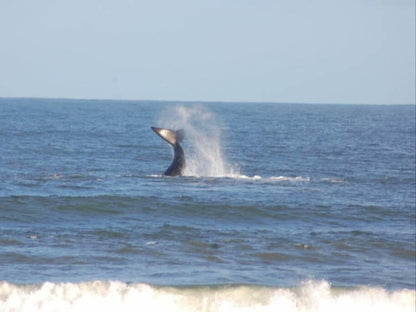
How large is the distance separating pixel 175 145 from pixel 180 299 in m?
16.3

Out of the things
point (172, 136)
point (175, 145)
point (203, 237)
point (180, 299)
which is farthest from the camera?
point (172, 136)

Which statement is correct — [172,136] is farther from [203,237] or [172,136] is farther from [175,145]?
[203,237]

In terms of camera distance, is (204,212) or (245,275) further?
(204,212)

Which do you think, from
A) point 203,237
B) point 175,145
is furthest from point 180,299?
point 175,145

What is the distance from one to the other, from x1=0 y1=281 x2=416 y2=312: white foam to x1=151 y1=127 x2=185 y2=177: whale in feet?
50.9

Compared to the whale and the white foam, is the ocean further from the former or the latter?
the whale

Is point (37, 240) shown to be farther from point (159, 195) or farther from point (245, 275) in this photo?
point (159, 195)

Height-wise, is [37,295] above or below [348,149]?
below

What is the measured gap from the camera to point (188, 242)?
22.2m

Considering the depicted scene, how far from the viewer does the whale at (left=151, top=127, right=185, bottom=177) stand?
108 feet

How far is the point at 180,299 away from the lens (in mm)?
17109

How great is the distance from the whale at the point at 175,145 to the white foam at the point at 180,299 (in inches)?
611

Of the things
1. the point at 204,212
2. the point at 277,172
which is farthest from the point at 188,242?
the point at 277,172

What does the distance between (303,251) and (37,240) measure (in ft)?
21.2
